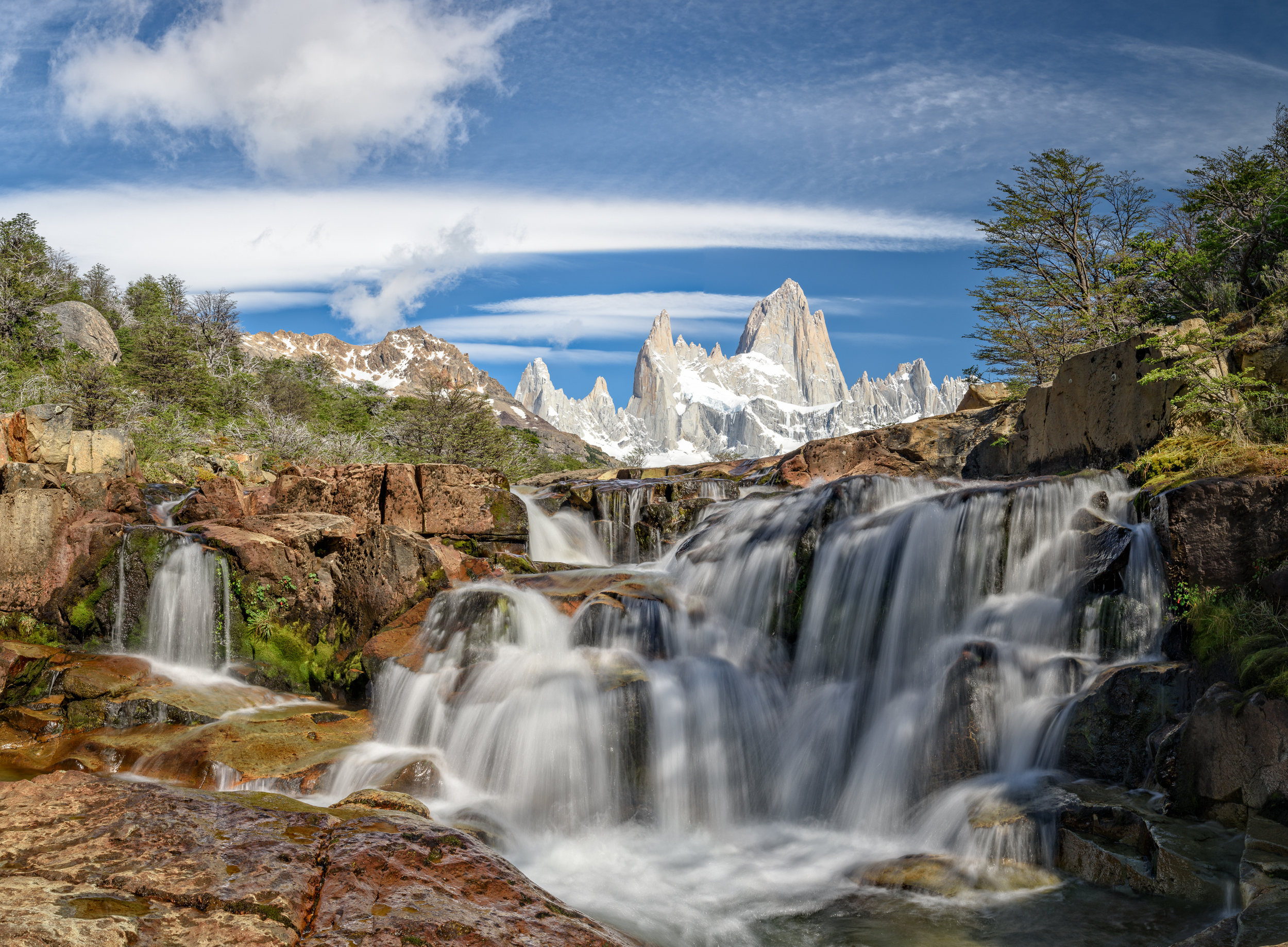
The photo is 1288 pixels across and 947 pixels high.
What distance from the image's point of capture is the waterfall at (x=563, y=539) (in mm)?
18797

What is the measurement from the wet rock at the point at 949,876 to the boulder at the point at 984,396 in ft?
71.0

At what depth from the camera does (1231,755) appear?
19.9 feet

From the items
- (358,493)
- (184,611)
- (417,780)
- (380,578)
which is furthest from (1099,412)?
(184,611)

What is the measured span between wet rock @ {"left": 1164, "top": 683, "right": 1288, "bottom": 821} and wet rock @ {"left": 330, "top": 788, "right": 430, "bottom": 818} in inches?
248

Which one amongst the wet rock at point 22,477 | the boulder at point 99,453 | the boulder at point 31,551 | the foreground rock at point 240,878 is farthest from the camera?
the boulder at point 99,453

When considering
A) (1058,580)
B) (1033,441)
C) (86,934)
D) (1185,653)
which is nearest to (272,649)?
(86,934)

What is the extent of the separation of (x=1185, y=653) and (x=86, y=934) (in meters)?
9.23

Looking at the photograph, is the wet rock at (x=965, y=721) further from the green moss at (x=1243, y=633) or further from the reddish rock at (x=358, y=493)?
the reddish rock at (x=358, y=493)

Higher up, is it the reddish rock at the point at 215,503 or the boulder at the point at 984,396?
the boulder at the point at 984,396

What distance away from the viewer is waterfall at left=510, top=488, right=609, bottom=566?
18.8 metres

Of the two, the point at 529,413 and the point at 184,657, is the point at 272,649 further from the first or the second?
the point at 529,413

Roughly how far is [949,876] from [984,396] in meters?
23.0

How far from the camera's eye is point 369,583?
1345 cm

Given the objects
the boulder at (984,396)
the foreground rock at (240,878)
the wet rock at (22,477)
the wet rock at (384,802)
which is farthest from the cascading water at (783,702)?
the boulder at (984,396)
